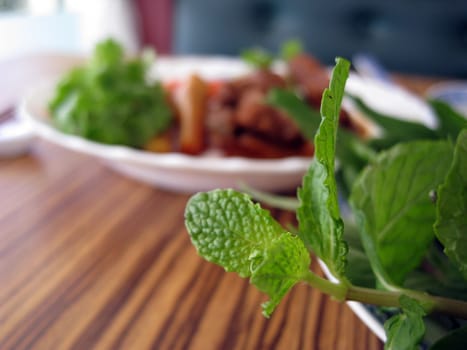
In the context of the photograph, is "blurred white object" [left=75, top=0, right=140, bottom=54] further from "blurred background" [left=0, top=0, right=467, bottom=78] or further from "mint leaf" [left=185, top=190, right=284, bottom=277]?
"mint leaf" [left=185, top=190, right=284, bottom=277]

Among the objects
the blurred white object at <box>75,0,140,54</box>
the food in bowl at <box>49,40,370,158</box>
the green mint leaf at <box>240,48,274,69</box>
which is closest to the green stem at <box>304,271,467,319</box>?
the food in bowl at <box>49,40,370,158</box>

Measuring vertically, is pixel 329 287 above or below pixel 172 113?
above

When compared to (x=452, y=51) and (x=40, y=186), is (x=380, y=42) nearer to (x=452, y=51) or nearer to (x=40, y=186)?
(x=452, y=51)

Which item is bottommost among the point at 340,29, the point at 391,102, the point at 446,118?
the point at 340,29

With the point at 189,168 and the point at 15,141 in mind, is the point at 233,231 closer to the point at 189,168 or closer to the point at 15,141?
the point at 189,168

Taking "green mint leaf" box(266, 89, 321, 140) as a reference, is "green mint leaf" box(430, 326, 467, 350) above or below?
above

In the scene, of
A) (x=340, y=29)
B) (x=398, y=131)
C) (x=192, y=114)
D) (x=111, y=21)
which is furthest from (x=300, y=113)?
(x=111, y=21)
